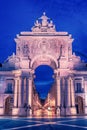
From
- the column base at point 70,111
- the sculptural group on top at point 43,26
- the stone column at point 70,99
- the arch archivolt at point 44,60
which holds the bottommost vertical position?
the column base at point 70,111

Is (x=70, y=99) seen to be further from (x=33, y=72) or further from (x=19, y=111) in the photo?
(x=19, y=111)

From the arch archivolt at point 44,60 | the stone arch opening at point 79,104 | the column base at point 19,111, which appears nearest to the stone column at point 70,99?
the stone arch opening at point 79,104

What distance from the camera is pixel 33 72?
1934 inches

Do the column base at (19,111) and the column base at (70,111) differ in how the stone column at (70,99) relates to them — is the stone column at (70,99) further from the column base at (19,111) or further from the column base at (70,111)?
the column base at (19,111)

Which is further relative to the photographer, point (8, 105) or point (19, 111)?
point (8, 105)

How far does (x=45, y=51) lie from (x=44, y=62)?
3761 mm

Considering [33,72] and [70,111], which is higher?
[33,72]

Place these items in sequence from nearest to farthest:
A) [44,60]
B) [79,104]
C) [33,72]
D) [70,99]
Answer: [70,99] < [33,72] < [44,60] < [79,104]

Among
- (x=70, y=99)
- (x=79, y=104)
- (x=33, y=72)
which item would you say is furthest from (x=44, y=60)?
(x=79, y=104)

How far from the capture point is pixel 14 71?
4834 cm

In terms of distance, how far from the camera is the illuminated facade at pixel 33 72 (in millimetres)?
46500

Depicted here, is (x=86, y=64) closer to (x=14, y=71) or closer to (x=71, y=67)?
(x=71, y=67)

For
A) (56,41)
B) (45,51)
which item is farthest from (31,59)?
(56,41)

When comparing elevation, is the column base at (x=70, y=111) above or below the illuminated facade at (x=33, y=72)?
below
